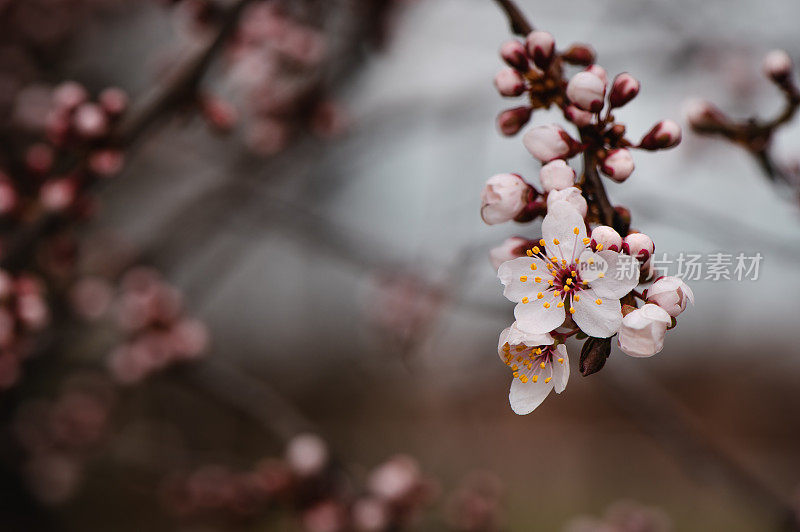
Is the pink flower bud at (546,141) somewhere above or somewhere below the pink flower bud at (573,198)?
above

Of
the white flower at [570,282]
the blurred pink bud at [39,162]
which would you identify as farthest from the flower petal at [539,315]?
the blurred pink bud at [39,162]

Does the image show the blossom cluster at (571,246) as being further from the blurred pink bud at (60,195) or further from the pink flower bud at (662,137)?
the blurred pink bud at (60,195)

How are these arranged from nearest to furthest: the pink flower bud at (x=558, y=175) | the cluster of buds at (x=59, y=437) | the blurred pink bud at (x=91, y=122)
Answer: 1. the pink flower bud at (x=558, y=175)
2. the blurred pink bud at (x=91, y=122)
3. the cluster of buds at (x=59, y=437)

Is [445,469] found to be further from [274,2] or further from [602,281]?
[602,281]

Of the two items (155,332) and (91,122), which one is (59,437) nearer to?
(155,332)

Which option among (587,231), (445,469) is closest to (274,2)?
(587,231)

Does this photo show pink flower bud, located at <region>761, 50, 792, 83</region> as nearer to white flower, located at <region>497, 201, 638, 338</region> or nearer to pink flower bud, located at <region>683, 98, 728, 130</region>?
pink flower bud, located at <region>683, 98, 728, 130</region>
